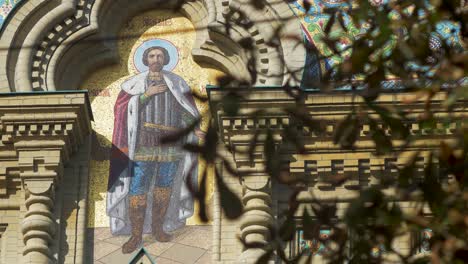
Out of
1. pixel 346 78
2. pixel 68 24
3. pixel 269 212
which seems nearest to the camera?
pixel 346 78

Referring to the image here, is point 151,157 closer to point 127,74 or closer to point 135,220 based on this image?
point 135,220

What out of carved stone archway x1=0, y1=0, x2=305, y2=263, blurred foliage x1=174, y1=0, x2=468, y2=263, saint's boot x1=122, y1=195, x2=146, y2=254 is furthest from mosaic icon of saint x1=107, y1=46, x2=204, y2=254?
blurred foliage x1=174, y1=0, x2=468, y2=263

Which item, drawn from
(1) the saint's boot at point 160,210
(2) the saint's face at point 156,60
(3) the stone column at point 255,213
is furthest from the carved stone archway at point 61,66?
(3) the stone column at point 255,213

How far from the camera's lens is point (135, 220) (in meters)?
20.1

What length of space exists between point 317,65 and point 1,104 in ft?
12.5

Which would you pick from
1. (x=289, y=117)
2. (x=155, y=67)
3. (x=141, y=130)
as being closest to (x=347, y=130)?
(x=289, y=117)

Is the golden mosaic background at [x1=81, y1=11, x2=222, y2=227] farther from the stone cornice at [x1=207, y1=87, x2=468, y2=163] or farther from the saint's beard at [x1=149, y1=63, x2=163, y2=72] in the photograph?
the stone cornice at [x1=207, y1=87, x2=468, y2=163]

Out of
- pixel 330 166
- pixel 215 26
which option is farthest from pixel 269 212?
pixel 215 26

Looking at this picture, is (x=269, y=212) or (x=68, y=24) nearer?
(x=269, y=212)

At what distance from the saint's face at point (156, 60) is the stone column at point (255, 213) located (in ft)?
7.58

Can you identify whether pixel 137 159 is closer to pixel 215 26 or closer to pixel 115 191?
pixel 115 191

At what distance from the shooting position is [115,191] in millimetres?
20391

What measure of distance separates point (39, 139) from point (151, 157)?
4.66ft

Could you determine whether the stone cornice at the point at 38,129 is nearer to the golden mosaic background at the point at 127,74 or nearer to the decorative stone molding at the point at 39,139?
the decorative stone molding at the point at 39,139
